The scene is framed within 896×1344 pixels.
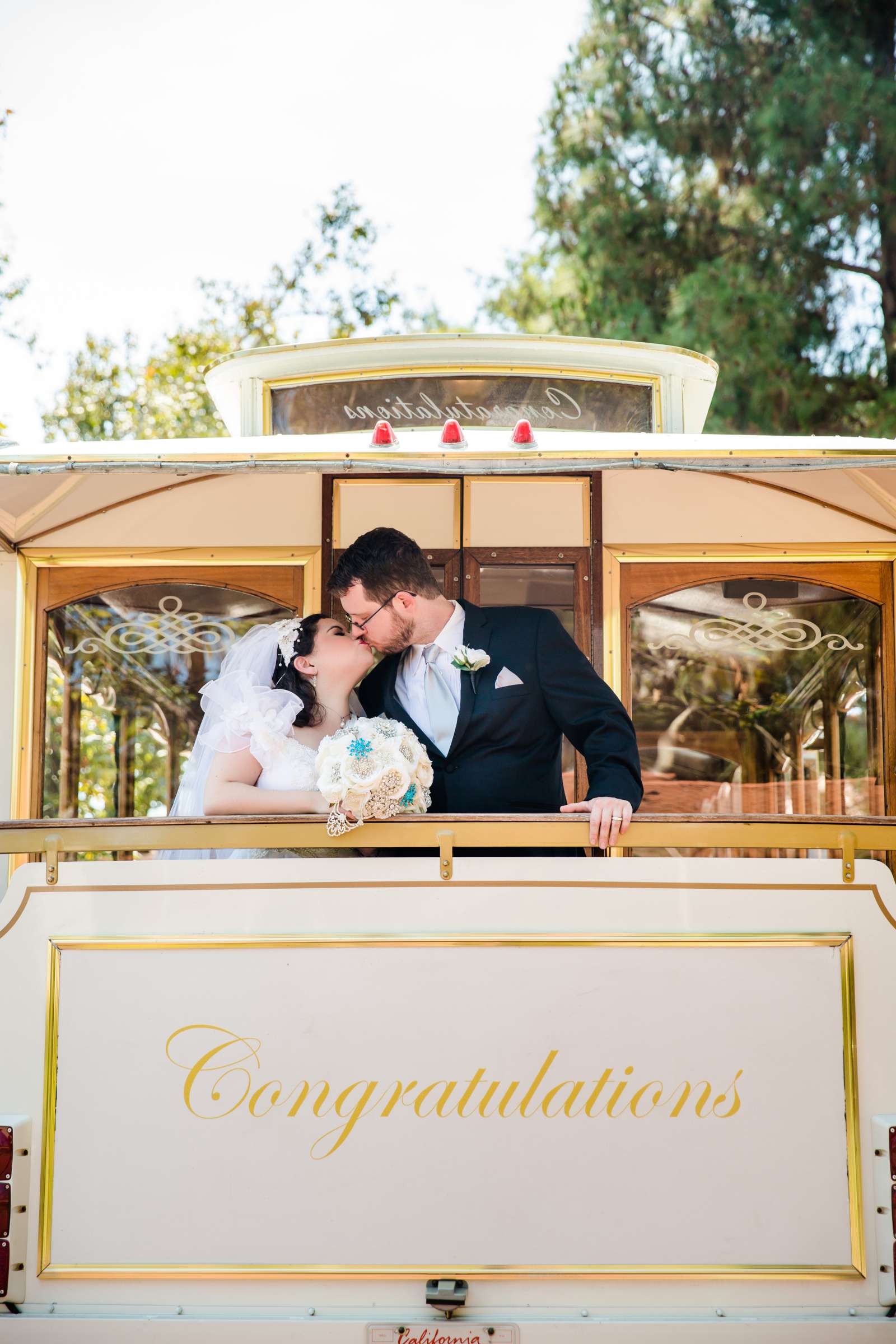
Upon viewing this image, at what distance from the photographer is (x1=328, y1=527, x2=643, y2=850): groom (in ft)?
11.7

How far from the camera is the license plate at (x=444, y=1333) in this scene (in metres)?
2.75

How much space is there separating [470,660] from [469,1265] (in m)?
1.60

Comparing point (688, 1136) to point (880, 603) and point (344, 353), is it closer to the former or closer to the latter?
point (880, 603)

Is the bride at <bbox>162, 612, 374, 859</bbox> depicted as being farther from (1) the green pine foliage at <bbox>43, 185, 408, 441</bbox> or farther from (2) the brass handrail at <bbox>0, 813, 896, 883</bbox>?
(1) the green pine foliage at <bbox>43, 185, 408, 441</bbox>

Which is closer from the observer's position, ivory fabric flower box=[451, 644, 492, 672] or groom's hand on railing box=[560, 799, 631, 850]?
groom's hand on railing box=[560, 799, 631, 850]

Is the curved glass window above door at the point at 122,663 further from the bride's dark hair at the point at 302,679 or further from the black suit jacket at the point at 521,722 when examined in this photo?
the black suit jacket at the point at 521,722

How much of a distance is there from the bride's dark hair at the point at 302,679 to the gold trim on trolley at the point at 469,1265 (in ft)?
3.15

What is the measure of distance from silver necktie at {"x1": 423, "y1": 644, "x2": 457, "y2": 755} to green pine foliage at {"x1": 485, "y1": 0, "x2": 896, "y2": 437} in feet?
29.6

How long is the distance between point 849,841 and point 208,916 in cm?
156

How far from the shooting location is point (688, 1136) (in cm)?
285

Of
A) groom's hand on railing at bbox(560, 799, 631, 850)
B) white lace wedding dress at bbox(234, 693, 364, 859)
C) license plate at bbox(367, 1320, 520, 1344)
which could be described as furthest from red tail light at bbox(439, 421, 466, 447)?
license plate at bbox(367, 1320, 520, 1344)

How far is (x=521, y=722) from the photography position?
142 inches

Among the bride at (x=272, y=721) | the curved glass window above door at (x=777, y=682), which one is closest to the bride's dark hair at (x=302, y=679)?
the bride at (x=272, y=721)

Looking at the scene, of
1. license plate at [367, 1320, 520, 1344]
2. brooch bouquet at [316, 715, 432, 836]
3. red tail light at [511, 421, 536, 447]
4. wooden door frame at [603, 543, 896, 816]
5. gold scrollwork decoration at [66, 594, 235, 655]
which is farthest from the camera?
gold scrollwork decoration at [66, 594, 235, 655]
